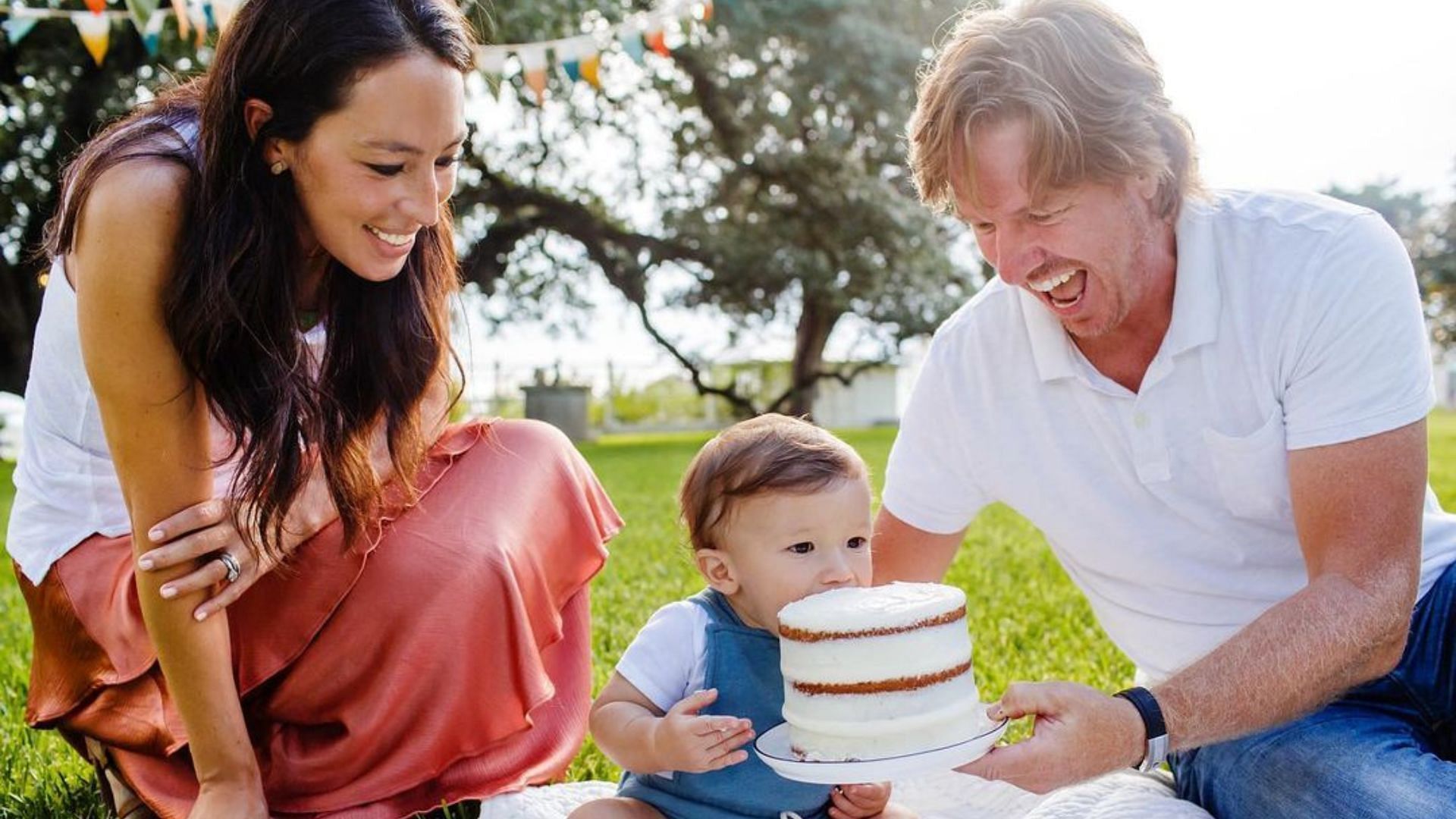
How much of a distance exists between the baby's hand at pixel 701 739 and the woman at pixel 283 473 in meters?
0.61

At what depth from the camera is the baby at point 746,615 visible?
7.68 ft

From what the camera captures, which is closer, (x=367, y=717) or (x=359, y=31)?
(x=359, y=31)

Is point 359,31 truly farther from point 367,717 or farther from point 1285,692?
point 1285,692

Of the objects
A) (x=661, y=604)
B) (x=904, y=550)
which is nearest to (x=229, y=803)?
(x=904, y=550)

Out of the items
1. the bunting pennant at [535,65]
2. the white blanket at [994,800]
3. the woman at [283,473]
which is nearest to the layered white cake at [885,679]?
the white blanket at [994,800]

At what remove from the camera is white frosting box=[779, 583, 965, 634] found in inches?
79.1

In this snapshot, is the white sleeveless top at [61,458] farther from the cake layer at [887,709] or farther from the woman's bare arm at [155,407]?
the cake layer at [887,709]

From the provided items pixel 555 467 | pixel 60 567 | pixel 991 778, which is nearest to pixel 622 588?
pixel 555 467

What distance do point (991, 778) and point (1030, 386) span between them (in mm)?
921

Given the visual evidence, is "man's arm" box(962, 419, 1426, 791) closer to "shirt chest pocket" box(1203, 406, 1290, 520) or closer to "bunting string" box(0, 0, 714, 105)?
"shirt chest pocket" box(1203, 406, 1290, 520)

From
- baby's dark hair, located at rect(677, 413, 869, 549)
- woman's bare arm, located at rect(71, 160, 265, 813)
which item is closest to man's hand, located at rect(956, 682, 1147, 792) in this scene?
baby's dark hair, located at rect(677, 413, 869, 549)

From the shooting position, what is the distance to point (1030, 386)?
8.41 feet

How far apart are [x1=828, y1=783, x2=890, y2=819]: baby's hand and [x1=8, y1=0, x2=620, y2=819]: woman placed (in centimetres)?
64

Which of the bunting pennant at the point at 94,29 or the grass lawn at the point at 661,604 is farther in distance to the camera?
the bunting pennant at the point at 94,29
